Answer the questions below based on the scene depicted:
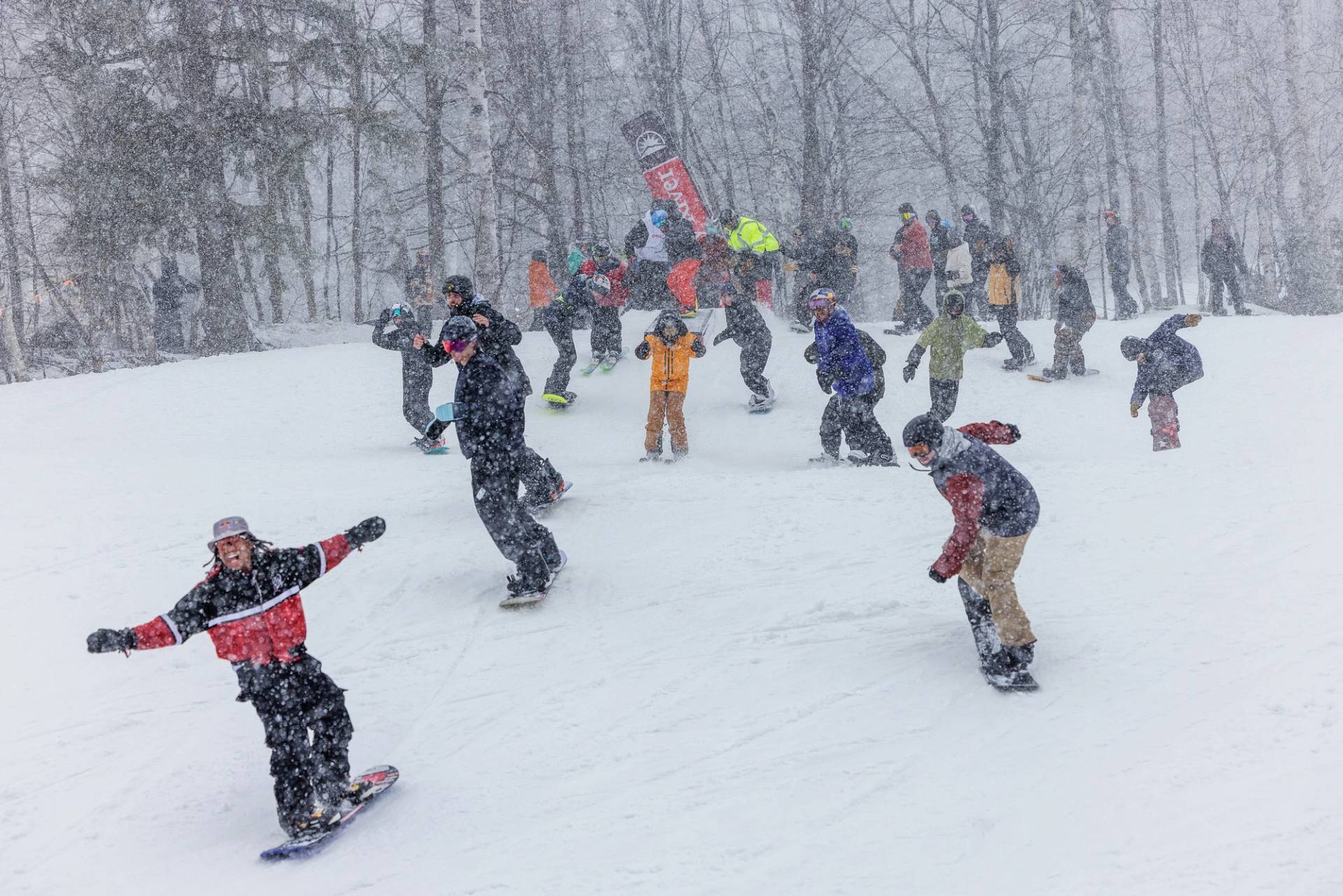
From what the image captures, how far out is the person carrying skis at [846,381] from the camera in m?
9.46

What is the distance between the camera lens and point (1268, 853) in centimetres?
370

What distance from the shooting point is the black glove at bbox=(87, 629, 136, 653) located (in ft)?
12.6

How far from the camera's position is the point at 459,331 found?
6.09 metres

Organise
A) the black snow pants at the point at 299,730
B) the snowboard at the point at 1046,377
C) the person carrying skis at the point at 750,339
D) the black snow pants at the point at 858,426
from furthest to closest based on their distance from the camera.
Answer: the snowboard at the point at 1046,377, the person carrying skis at the point at 750,339, the black snow pants at the point at 858,426, the black snow pants at the point at 299,730

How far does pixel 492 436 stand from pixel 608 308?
7.10 meters

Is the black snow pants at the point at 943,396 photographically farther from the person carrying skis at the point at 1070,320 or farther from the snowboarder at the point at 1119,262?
the snowboarder at the point at 1119,262

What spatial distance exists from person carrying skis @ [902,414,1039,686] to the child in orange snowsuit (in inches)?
202

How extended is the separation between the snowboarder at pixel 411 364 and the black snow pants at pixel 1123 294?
42.0 feet

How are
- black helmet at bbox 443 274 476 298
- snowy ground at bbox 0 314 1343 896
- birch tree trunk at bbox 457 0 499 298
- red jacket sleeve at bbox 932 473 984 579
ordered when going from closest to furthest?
snowy ground at bbox 0 314 1343 896
red jacket sleeve at bbox 932 473 984 579
black helmet at bbox 443 274 476 298
birch tree trunk at bbox 457 0 499 298

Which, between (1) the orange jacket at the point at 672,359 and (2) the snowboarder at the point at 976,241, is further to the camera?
(2) the snowboarder at the point at 976,241

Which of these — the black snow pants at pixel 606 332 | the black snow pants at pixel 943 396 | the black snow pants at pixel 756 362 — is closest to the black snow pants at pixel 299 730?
the black snow pants at pixel 943 396

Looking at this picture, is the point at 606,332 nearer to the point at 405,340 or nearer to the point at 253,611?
the point at 405,340

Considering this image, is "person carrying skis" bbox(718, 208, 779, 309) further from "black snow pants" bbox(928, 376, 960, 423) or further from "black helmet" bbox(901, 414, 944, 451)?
"black helmet" bbox(901, 414, 944, 451)

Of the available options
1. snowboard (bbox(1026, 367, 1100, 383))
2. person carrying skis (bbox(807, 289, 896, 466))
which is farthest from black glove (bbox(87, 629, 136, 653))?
snowboard (bbox(1026, 367, 1100, 383))
